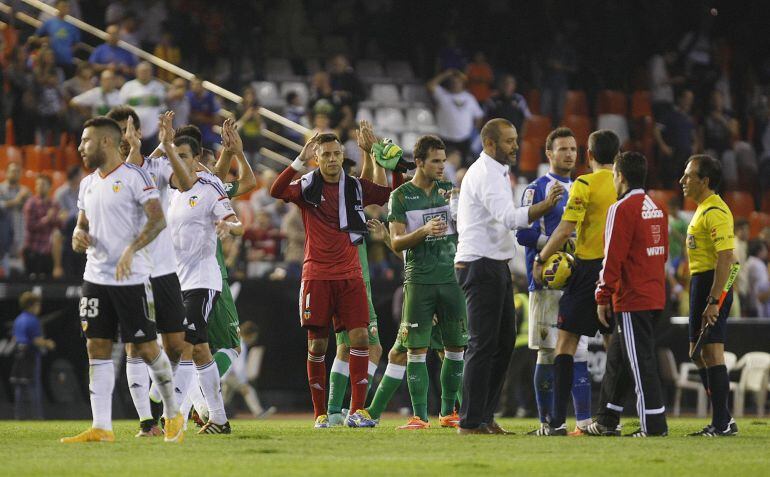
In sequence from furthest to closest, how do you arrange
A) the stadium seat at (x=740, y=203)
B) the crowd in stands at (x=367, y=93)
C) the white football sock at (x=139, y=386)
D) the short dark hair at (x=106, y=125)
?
the stadium seat at (x=740, y=203)
the crowd in stands at (x=367, y=93)
the white football sock at (x=139, y=386)
the short dark hair at (x=106, y=125)

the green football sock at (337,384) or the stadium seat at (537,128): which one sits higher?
the stadium seat at (537,128)

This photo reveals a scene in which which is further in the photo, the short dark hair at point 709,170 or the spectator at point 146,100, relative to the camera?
the spectator at point 146,100

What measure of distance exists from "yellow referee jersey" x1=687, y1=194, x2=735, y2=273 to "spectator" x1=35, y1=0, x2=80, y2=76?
43.4 feet

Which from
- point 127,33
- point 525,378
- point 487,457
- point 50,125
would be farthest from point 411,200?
point 127,33

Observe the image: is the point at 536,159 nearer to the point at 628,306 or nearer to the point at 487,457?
the point at 628,306

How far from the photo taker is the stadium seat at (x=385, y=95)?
25.0 metres

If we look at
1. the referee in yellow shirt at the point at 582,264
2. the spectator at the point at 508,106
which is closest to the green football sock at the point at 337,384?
the referee in yellow shirt at the point at 582,264

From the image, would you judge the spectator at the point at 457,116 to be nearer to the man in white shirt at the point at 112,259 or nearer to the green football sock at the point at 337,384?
the green football sock at the point at 337,384

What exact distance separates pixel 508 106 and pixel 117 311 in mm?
14857

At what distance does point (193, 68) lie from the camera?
23.7 metres

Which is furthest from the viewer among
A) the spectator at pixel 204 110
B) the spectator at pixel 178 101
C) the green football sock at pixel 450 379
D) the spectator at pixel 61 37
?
the spectator at pixel 61 37

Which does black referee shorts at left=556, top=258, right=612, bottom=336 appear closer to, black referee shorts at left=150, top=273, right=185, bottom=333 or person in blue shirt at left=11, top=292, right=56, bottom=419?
black referee shorts at left=150, top=273, right=185, bottom=333

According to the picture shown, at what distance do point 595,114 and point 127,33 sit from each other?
29.3ft

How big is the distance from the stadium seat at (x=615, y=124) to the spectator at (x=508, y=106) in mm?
2150
